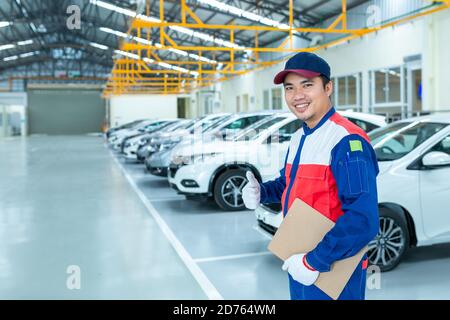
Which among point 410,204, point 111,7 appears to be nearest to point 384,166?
point 410,204

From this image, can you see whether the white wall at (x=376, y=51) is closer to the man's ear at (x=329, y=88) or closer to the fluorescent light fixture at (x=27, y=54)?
the man's ear at (x=329, y=88)

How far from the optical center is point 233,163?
733cm

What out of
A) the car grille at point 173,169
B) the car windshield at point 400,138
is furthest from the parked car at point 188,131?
the car windshield at point 400,138

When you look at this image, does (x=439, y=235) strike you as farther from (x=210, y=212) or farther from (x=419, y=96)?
(x=419, y=96)

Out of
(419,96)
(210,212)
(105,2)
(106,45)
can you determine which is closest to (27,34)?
(106,45)

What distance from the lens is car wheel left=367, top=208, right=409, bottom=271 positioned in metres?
4.34

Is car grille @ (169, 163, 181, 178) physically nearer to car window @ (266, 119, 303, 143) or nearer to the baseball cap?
car window @ (266, 119, 303, 143)

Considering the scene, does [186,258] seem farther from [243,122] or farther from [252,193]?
[243,122]

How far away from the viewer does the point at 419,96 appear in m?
13.2

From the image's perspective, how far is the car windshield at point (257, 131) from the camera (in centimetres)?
760

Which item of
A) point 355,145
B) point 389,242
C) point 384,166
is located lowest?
point 389,242

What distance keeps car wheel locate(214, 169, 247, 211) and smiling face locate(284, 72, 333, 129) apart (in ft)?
17.7

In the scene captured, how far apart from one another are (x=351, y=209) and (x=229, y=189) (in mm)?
5735

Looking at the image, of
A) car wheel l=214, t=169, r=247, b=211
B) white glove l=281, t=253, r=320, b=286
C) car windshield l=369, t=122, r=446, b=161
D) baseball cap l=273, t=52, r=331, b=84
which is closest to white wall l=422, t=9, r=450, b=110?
car wheel l=214, t=169, r=247, b=211
